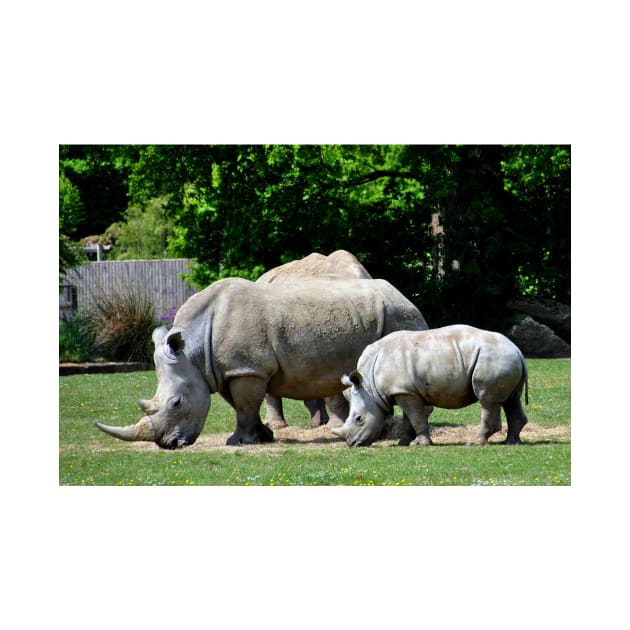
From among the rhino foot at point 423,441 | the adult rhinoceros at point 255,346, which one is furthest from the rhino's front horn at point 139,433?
the rhino foot at point 423,441

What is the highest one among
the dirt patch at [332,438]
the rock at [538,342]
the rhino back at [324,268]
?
the rhino back at [324,268]

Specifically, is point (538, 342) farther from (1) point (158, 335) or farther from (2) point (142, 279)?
(1) point (158, 335)

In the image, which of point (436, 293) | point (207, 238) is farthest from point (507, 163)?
point (207, 238)

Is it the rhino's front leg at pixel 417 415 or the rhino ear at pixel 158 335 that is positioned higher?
the rhino ear at pixel 158 335

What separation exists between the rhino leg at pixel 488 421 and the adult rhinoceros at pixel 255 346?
1.83 m

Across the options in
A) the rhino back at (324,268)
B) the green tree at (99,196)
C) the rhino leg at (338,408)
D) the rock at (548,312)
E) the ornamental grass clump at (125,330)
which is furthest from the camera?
the green tree at (99,196)

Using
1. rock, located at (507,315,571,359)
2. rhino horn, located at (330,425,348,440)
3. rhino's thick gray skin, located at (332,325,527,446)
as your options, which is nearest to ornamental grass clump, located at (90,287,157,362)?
rock, located at (507,315,571,359)

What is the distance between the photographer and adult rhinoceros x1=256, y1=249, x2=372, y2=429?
1555 centimetres

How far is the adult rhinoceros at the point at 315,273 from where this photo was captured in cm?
1555

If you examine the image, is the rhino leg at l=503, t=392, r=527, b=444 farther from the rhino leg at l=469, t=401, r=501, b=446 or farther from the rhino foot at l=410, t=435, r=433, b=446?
the rhino foot at l=410, t=435, r=433, b=446

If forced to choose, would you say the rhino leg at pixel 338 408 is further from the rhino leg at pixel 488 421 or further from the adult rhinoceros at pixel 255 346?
the rhino leg at pixel 488 421

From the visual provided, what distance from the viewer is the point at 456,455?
38.8 ft

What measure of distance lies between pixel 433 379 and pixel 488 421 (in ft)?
2.79

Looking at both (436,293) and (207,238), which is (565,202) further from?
(207,238)
